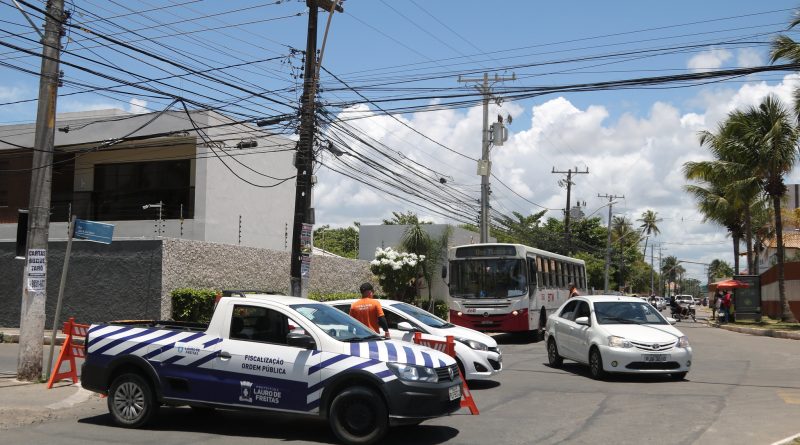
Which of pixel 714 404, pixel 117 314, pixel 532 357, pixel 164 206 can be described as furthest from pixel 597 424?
pixel 164 206

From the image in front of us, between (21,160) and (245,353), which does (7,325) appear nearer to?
(21,160)

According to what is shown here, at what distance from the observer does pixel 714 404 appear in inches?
437

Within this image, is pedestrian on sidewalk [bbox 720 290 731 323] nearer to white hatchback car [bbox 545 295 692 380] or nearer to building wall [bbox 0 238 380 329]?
building wall [bbox 0 238 380 329]

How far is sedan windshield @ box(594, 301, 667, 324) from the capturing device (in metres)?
14.6

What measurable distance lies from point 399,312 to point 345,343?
17.4 ft

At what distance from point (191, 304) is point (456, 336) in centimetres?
1028

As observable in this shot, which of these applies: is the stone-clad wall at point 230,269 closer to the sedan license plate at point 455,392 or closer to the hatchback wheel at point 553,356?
the hatchback wheel at point 553,356

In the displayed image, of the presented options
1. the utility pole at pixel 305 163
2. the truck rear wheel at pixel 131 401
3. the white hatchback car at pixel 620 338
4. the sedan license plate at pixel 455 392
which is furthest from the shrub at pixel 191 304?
the sedan license plate at pixel 455 392

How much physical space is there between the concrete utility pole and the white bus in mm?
12209

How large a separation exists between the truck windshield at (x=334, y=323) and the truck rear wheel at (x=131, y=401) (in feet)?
6.79

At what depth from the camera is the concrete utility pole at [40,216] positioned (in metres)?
12.9

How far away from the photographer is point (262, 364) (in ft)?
28.1

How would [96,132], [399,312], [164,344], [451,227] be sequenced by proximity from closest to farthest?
1. [164,344]
2. [399,312]
3. [96,132]
4. [451,227]

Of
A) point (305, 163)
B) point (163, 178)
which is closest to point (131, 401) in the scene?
point (305, 163)
